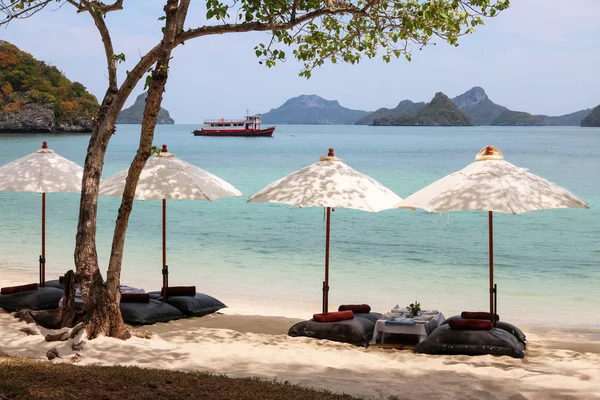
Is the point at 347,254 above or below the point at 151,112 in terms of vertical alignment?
below

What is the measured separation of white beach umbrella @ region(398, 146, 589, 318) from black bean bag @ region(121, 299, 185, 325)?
3.31 m

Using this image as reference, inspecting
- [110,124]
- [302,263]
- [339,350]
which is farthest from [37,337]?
[302,263]

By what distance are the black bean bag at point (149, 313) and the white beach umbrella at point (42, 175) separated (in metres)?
1.77

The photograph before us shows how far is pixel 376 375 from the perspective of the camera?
23.9 feet

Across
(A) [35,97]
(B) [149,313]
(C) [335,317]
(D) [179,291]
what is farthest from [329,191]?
(A) [35,97]

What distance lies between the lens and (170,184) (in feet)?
32.7

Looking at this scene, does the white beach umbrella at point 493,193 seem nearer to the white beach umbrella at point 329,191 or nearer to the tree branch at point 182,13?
the white beach umbrella at point 329,191

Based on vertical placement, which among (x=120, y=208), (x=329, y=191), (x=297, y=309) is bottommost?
(x=297, y=309)

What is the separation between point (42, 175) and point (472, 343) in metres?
6.03

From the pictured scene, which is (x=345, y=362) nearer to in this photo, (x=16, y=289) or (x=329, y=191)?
(x=329, y=191)

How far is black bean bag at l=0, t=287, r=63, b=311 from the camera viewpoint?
33.4 feet

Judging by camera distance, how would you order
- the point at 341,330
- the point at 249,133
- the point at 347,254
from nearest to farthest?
the point at 341,330 → the point at 347,254 → the point at 249,133

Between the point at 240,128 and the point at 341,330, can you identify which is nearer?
the point at 341,330

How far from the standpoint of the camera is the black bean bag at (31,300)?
10180mm
